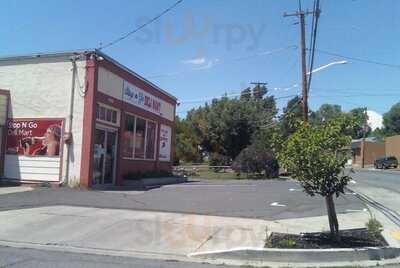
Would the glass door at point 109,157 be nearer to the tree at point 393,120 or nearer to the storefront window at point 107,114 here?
the storefront window at point 107,114

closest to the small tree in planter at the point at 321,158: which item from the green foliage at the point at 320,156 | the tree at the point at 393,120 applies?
the green foliage at the point at 320,156

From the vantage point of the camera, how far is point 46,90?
70.6 ft

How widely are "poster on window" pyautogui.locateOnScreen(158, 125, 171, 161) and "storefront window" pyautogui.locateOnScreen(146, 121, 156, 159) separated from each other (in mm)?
1206

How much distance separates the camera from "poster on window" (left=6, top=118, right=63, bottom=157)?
69.5 ft

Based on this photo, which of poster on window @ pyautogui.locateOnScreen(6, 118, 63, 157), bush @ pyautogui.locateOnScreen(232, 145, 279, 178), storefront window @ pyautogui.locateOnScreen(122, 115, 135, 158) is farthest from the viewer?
bush @ pyautogui.locateOnScreen(232, 145, 279, 178)

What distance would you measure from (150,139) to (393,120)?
9876 cm

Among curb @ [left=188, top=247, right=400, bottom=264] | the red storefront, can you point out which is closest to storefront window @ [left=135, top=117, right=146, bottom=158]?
the red storefront

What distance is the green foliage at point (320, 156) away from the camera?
10.2 metres

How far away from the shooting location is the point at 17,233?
11500 millimetres

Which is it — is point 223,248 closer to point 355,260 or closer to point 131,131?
point 355,260

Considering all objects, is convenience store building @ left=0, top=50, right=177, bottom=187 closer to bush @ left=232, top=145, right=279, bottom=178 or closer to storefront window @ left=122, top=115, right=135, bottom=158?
storefront window @ left=122, top=115, right=135, bottom=158

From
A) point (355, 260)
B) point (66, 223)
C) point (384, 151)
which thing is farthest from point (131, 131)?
point (384, 151)

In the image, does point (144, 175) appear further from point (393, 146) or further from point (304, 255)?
point (393, 146)

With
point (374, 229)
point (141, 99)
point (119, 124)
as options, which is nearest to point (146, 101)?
point (141, 99)
